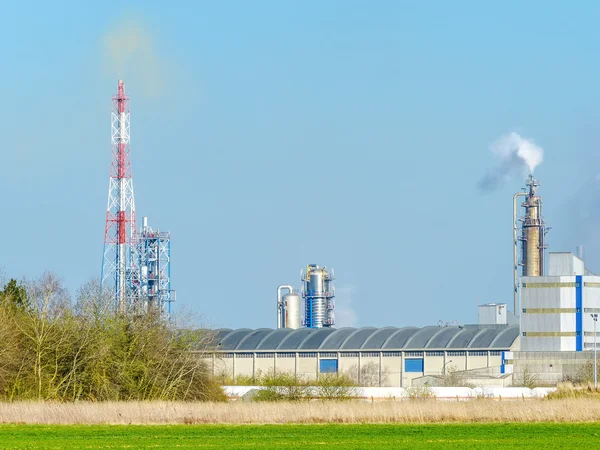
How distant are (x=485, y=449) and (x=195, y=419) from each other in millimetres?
15872

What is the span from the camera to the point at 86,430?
4122 cm

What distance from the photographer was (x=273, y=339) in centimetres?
10938

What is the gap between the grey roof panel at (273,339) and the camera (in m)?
108

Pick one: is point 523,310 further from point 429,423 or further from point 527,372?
point 429,423

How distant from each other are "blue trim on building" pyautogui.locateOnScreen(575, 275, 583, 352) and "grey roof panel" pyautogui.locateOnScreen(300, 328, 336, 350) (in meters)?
20.6

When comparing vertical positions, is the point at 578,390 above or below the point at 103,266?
below

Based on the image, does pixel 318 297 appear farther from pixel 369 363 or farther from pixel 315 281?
pixel 369 363

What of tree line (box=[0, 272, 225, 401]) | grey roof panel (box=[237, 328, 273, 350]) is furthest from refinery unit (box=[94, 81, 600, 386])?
tree line (box=[0, 272, 225, 401])

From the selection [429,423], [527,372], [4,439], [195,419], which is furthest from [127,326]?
[527,372]

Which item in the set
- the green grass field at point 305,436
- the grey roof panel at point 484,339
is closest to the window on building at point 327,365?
the grey roof panel at point 484,339

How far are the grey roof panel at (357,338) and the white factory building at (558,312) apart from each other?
13.2m

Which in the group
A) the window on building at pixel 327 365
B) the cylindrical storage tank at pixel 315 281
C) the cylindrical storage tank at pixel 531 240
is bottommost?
the window on building at pixel 327 365

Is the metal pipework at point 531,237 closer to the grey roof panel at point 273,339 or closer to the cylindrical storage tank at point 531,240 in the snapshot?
the cylindrical storage tank at point 531,240

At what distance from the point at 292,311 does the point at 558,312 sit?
2922 cm
